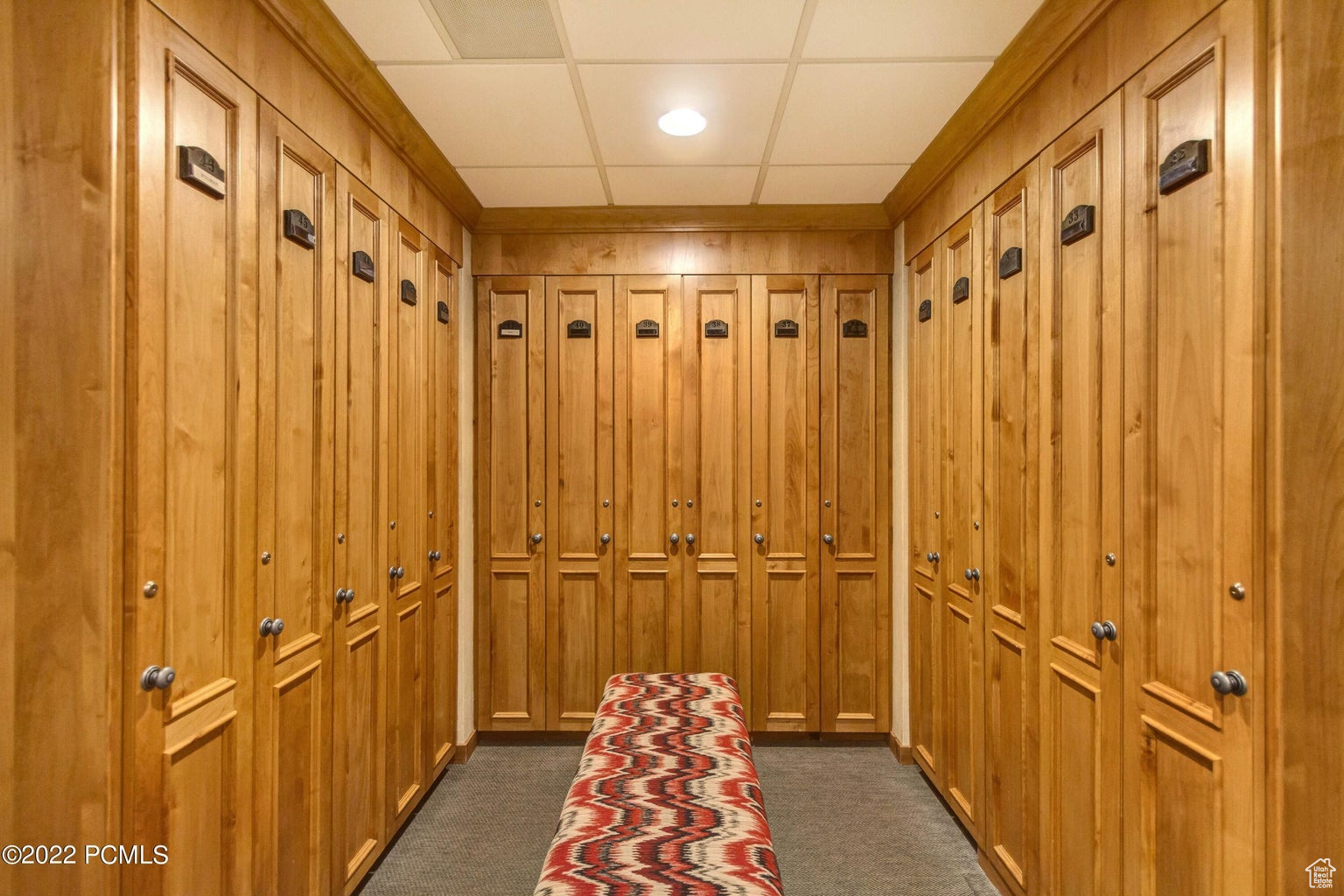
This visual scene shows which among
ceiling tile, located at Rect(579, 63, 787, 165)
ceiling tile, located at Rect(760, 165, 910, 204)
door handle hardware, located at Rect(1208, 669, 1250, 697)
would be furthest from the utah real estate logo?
ceiling tile, located at Rect(760, 165, 910, 204)

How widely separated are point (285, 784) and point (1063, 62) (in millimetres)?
2997

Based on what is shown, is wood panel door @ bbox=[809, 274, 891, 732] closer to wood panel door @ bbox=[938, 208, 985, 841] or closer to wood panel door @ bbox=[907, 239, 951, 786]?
wood panel door @ bbox=[907, 239, 951, 786]

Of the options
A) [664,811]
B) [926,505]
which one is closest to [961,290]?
[926,505]

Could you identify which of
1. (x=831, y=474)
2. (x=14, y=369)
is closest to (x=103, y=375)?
(x=14, y=369)

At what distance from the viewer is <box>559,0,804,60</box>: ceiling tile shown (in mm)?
1867

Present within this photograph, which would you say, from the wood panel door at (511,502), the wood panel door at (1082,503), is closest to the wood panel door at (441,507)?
the wood panel door at (511,502)

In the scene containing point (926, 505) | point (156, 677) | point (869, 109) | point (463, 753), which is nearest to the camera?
point (156, 677)

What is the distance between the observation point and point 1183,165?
1463 mm

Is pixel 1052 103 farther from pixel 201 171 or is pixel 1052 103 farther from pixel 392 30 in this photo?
pixel 201 171

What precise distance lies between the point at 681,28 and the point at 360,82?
1.05m

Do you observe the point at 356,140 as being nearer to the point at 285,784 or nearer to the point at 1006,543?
the point at 285,784

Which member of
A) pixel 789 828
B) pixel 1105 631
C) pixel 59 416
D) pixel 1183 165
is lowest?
pixel 789 828

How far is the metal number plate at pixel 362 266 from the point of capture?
90.8 inches

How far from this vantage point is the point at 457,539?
11.2 feet
